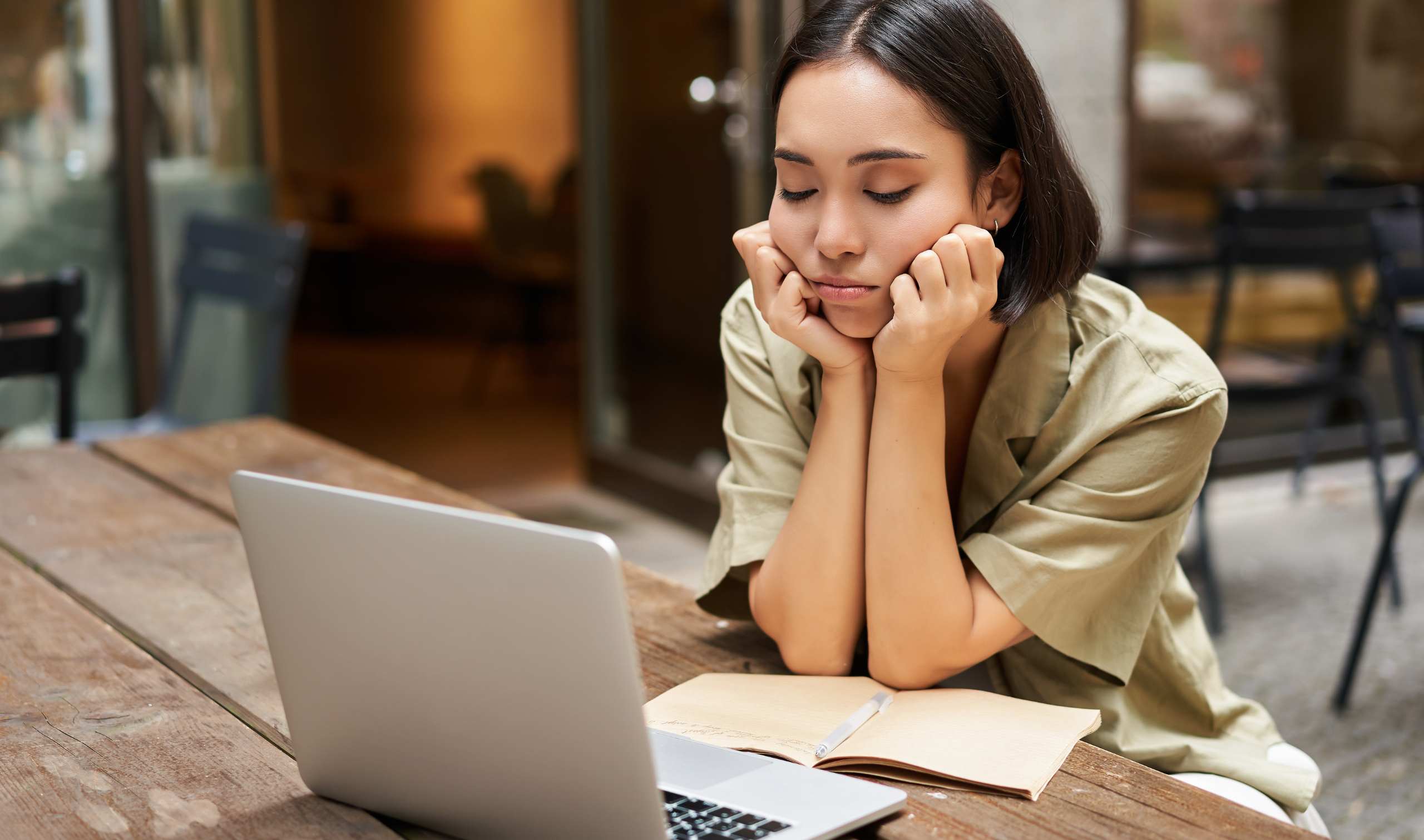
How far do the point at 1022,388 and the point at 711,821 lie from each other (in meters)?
0.51

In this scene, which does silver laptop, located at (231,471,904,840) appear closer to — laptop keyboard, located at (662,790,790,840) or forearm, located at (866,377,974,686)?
laptop keyboard, located at (662,790,790,840)

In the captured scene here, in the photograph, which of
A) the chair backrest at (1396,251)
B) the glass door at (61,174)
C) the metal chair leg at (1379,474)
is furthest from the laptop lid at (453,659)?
the glass door at (61,174)

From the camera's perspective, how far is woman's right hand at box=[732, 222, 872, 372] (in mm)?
1189

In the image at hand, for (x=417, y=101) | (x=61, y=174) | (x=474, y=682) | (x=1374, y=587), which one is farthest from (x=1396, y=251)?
(x=417, y=101)

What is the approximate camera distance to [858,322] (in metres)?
1.17

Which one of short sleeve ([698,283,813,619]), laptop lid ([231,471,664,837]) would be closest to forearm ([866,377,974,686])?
short sleeve ([698,283,813,619])

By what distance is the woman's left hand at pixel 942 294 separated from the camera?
1101 mm

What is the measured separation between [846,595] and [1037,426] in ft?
0.71

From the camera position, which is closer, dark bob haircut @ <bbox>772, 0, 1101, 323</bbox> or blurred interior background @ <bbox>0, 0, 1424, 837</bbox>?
dark bob haircut @ <bbox>772, 0, 1101, 323</bbox>

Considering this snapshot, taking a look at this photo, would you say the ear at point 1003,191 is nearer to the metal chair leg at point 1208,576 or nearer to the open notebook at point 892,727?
the open notebook at point 892,727

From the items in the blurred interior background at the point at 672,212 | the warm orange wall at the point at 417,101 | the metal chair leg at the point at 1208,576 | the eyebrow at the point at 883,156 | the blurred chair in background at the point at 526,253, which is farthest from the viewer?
the warm orange wall at the point at 417,101

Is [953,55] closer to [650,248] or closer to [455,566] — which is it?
[455,566]

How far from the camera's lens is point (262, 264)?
3.22 metres

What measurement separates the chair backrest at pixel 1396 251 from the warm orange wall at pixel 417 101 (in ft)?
16.8
